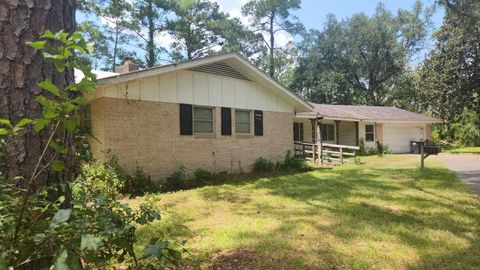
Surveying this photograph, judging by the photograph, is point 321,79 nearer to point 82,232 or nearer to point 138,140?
point 138,140

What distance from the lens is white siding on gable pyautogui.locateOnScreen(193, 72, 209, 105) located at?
12.2 meters

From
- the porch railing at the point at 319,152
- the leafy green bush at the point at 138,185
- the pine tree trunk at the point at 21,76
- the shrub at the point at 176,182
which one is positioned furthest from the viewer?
the porch railing at the point at 319,152

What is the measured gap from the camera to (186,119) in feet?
39.2

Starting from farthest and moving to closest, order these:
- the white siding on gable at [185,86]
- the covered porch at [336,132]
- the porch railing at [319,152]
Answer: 1. the covered porch at [336,132]
2. the porch railing at [319,152]
3. the white siding on gable at [185,86]

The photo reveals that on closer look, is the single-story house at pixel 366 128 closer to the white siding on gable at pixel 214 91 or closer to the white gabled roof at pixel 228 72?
the white gabled roof at pixel 228 72

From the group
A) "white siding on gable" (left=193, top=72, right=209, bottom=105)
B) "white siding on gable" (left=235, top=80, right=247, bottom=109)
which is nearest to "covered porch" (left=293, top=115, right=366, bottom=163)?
"white siding on gable" (left=235, top=80, right=247, bottom=109)

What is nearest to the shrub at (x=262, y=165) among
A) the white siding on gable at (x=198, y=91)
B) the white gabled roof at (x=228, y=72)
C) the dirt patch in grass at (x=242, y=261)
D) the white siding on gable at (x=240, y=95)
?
the white siding on gable at (x=198, y=91)

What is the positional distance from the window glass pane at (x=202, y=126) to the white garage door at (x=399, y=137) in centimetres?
1777

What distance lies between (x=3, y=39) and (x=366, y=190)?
9095mm

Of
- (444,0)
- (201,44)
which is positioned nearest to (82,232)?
(444,0)

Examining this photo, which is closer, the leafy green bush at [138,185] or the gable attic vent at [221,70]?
the leafy green bush at [138,185]

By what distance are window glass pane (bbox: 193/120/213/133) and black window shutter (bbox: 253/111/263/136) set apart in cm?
227

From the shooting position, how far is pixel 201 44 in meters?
34.4

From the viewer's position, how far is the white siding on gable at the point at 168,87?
1138cm
